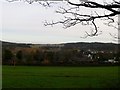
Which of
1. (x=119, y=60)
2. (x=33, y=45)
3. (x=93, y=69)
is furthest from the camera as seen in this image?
(x=93, y=69)

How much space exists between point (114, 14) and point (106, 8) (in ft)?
1.20

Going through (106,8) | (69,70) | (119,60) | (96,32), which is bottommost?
(69,70)

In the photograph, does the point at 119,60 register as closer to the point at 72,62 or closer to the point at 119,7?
the point at 119,7

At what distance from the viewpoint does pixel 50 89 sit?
686 inches

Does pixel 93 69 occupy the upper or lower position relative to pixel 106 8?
lower

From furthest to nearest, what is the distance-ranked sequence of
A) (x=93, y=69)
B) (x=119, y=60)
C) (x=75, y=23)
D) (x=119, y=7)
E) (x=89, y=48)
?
(x=93, y=69)
(x=89, y=48)
(x=119, y=60)
(x=75, y=23)
(x=119, y=7)

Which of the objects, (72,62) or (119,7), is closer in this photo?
(119,7)

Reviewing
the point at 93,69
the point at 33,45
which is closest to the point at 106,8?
the point at 33,45

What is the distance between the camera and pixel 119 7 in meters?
11.2

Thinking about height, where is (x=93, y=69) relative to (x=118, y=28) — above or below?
below

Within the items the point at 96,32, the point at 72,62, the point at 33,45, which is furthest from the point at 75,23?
the point at 72,62

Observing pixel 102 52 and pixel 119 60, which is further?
pixel 102 52

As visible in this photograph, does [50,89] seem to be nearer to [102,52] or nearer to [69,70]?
[102,52]

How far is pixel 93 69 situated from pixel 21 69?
30.1 feet
